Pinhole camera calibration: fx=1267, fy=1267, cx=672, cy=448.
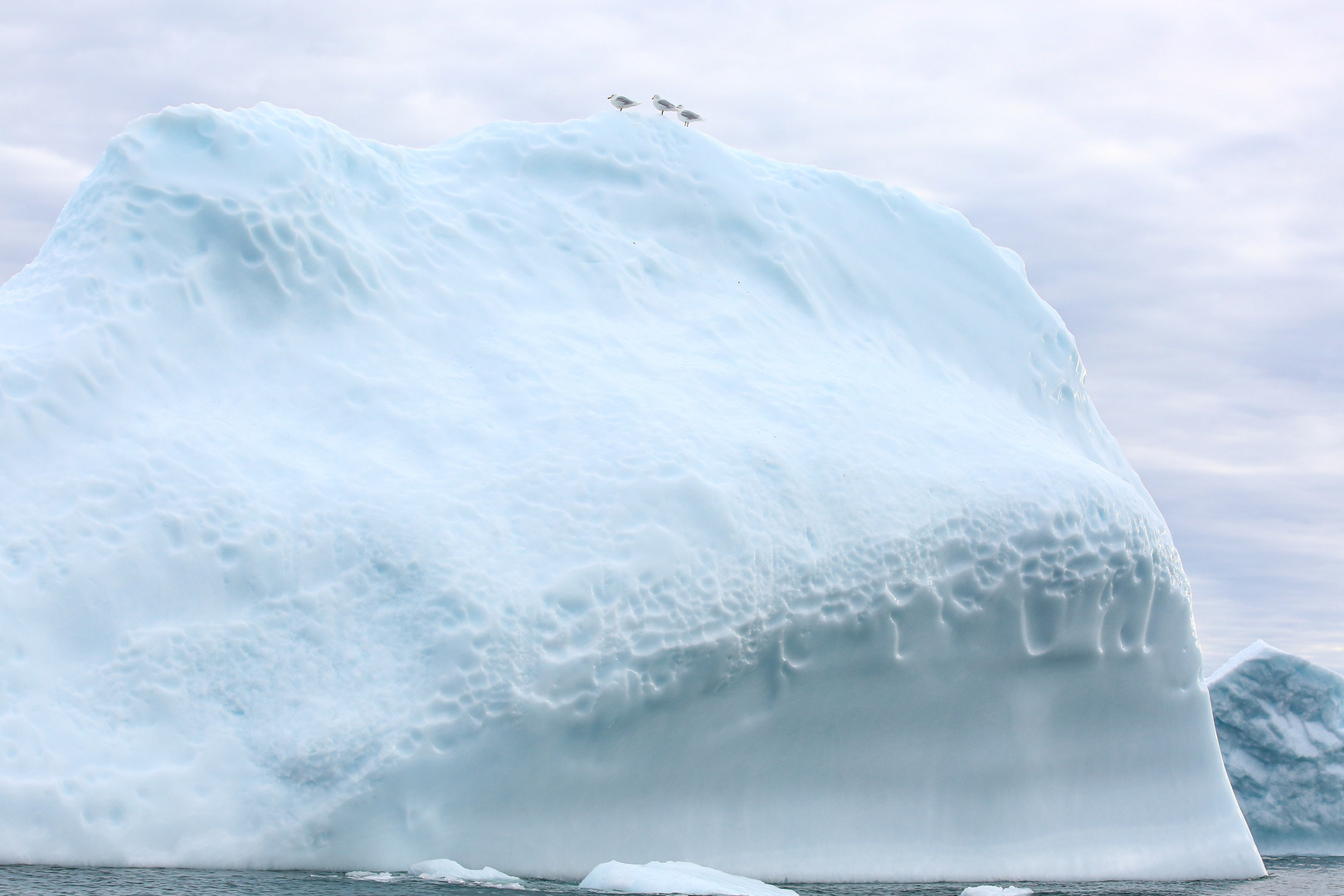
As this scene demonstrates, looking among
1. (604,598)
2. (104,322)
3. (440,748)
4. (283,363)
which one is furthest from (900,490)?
(104,322)

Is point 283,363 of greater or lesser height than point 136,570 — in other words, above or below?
above

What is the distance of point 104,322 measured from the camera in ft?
36.2

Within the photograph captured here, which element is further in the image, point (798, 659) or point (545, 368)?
point (545, 368)

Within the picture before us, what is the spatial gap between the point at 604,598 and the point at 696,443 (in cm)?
175

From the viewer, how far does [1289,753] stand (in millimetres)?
16438

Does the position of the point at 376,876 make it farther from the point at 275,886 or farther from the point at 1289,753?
the point at 1289,753

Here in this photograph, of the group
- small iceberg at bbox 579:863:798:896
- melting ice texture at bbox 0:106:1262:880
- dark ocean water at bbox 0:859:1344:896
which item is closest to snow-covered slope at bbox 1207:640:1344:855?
melting ice texture at bbox 0:106:1262:880

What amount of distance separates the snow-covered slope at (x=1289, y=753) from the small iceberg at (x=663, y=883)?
9.81 meters

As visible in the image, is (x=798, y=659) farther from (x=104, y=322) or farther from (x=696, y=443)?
(x=104, y=322)

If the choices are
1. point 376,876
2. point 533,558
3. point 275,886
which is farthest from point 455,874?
point 533,558

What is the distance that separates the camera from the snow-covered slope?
53.8 ft

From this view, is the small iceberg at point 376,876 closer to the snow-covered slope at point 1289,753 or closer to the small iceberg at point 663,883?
the small iceberg at point 663,883

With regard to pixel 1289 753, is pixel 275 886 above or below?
below

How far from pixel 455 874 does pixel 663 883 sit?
1.47m
